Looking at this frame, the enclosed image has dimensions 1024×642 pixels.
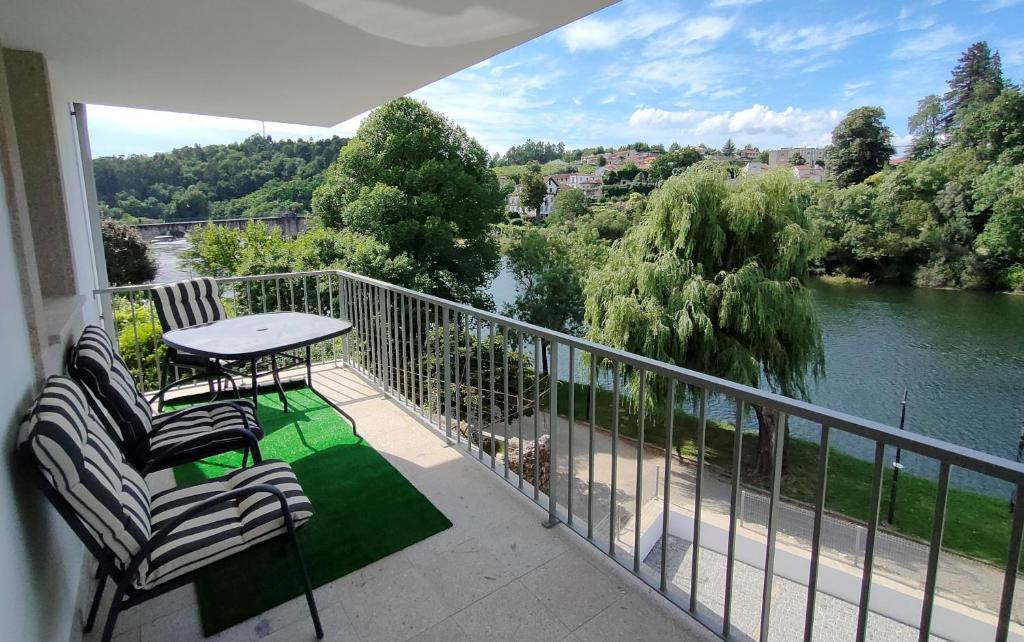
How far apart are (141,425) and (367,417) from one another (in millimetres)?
1531

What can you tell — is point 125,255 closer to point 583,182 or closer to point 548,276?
point 548,276

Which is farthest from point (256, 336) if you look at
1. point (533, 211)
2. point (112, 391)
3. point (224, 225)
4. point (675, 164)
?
point (533, 211)

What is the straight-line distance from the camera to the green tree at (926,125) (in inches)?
1441

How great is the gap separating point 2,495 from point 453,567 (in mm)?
1484

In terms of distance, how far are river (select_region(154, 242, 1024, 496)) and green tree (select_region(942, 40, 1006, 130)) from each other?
2125 centimetres

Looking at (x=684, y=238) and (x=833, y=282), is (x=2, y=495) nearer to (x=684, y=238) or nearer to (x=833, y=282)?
(x=684, y=238)

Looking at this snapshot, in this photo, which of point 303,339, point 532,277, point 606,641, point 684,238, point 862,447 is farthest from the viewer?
point 532,277

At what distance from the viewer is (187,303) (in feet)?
13.7

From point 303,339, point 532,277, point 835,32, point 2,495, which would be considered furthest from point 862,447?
point 835,32

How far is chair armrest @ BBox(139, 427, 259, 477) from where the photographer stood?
236cm

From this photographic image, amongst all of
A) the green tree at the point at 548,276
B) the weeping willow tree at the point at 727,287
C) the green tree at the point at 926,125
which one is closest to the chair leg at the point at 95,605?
the weeping willow tree at the point at 727,287

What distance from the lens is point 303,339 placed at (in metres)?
3.13

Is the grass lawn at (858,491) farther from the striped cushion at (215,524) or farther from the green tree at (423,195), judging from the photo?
the striped cushion at (215,524)

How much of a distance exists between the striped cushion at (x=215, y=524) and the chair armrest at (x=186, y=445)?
0.39 m
